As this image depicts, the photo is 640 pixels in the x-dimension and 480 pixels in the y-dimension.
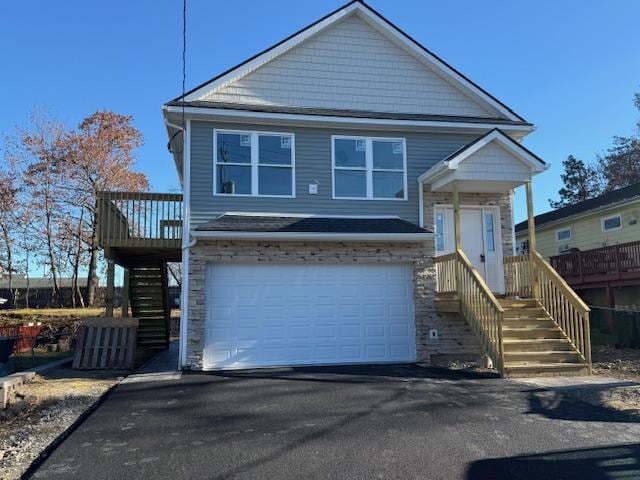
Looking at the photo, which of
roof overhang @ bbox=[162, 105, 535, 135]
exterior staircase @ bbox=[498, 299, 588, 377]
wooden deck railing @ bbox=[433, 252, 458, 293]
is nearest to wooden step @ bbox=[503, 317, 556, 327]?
exterior staircase @ bbox=[498, 299, 588, 377]

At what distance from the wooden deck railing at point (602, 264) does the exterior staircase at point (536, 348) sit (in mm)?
8123

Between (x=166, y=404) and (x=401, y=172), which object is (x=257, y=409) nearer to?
(x=166, y=404)

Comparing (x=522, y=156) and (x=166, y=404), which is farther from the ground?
(x=522, y=156)

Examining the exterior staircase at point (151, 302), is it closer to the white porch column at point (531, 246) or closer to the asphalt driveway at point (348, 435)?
the asphalt driveway at point (348, 435)

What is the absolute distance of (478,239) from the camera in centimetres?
1227

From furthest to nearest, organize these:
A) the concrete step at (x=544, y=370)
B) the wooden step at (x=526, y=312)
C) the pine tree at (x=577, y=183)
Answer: the pine tree at (x=577, y=183)
the wooden step at (x=526, y=312)
the concrete step at (x=544, y=370)

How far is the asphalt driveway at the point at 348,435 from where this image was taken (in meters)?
4.75

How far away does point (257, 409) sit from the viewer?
22.8 feet

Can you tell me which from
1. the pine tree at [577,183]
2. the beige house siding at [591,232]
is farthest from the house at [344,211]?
the pine tree at [577,183]

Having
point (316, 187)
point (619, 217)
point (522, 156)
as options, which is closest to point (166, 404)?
point (316, 187)

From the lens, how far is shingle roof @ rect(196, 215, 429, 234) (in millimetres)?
10711

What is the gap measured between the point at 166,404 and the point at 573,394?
19.4ft

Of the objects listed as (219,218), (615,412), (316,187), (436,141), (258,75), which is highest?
(258,75)

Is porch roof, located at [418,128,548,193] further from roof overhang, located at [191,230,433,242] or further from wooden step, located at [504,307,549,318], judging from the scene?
wooden step, located at [504,307,549,318]
